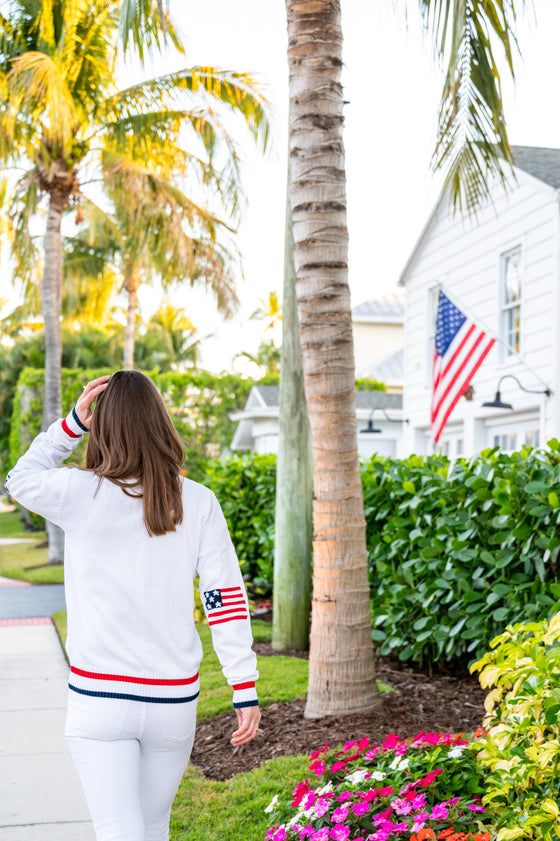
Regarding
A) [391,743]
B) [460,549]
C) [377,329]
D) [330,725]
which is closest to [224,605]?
[391,743]

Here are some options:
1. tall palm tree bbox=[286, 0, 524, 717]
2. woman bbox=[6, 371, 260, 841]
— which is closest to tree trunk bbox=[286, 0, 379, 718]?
tall palm tree bbox=[286, 0, 524, 717]

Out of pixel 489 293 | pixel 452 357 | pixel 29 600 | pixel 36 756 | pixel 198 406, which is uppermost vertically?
pixel 489 293

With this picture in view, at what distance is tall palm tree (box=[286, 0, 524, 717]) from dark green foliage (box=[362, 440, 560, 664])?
956mm

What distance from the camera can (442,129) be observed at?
6703mm

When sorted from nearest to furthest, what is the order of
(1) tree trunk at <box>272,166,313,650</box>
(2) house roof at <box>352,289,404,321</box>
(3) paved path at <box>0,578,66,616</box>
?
1. (1) tree trunk at <box>272,166,313,650</box>
2. (3) paved path at <box>0,578,66,616</box>
3. (2) house roof at <box>352,289,404,321</box>

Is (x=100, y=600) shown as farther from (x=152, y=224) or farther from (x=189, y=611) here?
(x=152, y=224)

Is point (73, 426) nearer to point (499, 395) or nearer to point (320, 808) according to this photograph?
point (320, 808)

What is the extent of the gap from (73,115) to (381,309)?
2139cm

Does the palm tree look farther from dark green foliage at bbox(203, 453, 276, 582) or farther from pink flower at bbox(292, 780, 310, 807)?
pink flower at bbox(292, 780, 310, 807)

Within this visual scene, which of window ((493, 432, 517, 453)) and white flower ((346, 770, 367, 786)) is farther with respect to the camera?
window ((493, 432, 517, 453))

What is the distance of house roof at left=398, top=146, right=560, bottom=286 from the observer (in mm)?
11728

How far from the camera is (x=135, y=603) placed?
2.50 m

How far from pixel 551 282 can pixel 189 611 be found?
9.59m

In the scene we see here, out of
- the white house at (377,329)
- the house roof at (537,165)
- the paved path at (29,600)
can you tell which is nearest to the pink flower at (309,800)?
the house roof at (537,165)
